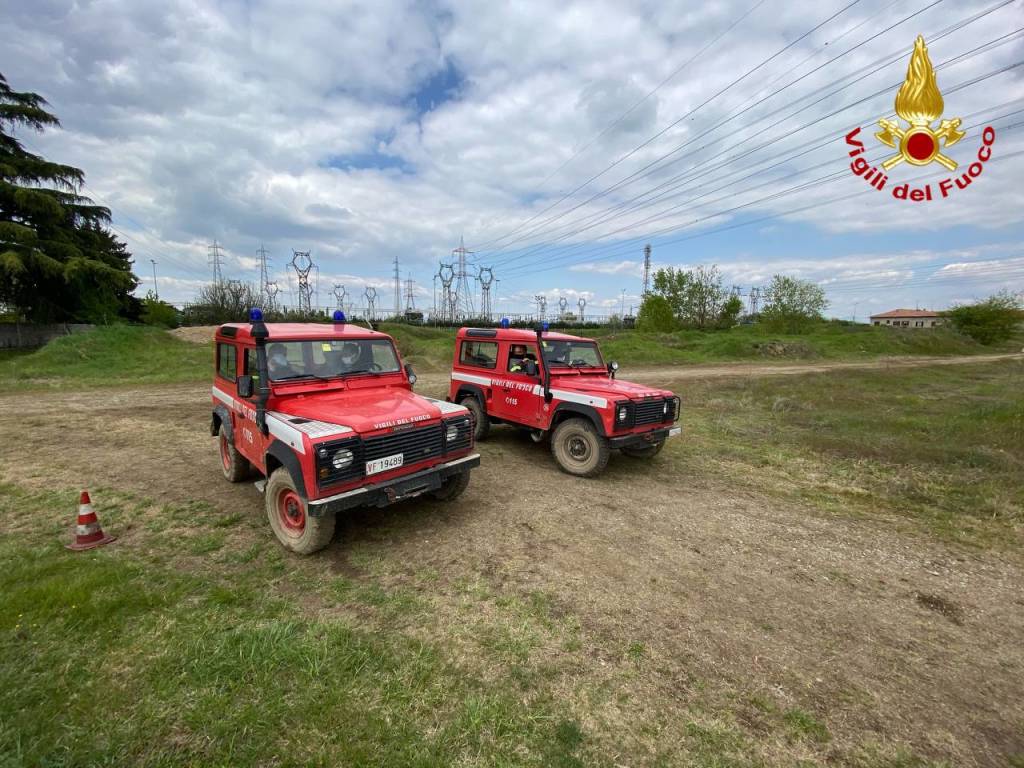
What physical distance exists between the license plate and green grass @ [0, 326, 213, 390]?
15.5 meters

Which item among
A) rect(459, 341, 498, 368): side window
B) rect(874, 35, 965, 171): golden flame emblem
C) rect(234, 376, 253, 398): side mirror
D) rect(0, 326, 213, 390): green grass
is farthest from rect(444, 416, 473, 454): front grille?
rect(0, 326, 213, 390): green grass

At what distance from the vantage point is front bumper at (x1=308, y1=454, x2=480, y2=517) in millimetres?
3893

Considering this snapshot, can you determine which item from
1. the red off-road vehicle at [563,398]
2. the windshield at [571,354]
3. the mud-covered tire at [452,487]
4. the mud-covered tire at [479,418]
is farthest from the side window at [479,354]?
the mud-covered tire at [452,487]

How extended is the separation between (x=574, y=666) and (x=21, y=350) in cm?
3065

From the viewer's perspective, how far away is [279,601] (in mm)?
3580

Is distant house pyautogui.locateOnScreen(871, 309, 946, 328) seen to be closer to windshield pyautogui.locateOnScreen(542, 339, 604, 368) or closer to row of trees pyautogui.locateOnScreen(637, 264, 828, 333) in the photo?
row of trees pyautogui.locateOnScreen(637, 264, 828, 333)

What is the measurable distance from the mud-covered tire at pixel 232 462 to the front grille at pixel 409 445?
2.71 meters

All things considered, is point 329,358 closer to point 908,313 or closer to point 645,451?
point 645,451

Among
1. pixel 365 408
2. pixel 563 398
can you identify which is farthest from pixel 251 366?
pixel 563 398

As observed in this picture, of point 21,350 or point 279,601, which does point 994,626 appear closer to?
point 279,601

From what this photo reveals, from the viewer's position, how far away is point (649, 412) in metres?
6.68

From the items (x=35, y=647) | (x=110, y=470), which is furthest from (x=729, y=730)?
(x=110, y=470)

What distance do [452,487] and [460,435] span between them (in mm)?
906

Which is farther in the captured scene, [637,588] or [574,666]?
[637,588]
